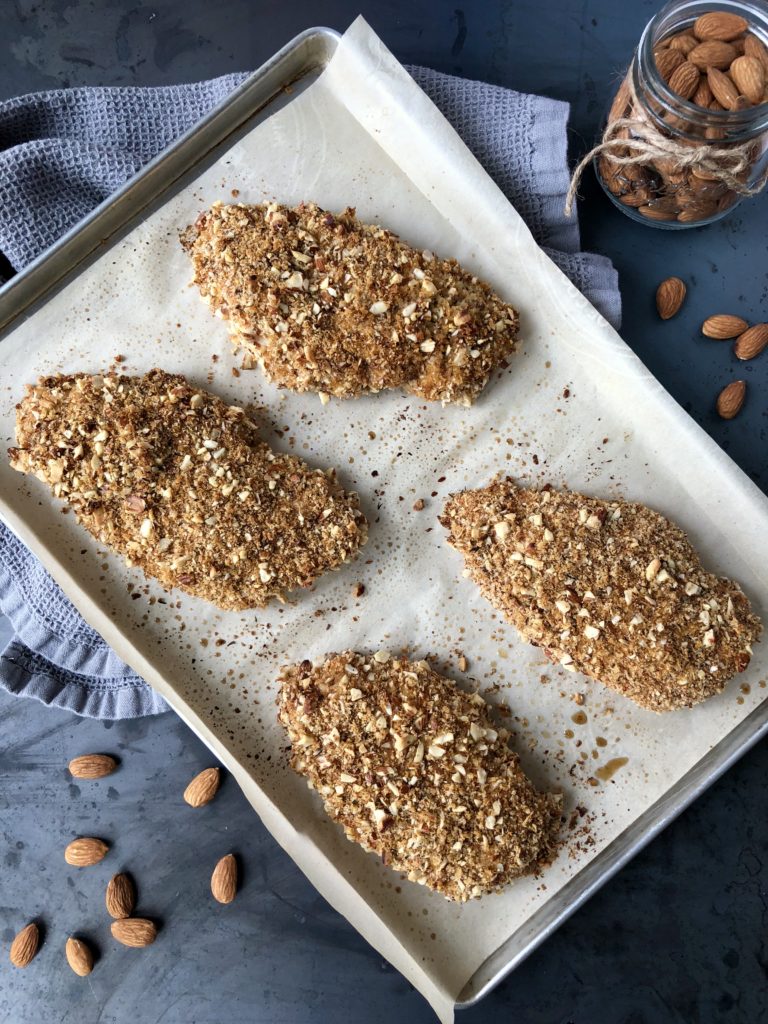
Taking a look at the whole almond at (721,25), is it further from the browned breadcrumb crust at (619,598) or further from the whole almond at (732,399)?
the browned breadcrumb crust at (619,598)

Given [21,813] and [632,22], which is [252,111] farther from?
[21,813]

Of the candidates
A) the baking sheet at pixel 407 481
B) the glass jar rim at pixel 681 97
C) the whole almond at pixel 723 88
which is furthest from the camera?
the baking sheet at pixel 407 481

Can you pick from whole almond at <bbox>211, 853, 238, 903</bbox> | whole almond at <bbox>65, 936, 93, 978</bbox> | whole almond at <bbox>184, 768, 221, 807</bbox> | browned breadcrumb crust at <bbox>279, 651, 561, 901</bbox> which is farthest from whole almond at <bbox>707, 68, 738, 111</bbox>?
whole almond at <bbox>65, 936, 93, 978</bbox>

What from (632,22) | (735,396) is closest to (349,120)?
(632,22)

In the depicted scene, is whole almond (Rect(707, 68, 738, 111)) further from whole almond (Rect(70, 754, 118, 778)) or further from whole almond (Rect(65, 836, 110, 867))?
whole almond (Rect(65, 836, 110, 867))

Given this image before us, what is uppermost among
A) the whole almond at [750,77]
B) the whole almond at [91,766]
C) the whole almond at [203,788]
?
the whole almond at [750,77]

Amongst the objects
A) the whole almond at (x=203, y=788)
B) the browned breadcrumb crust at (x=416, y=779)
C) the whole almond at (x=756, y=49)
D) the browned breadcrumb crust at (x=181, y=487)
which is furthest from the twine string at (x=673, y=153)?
the whole almond at (x=203, y=788)

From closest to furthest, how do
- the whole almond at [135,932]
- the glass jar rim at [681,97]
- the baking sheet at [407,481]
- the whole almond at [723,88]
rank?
the glass jar rim at [681,97]
the whole almond at [723,88]
the baking sheet at [407,481]
the whole almond at [135,932]
